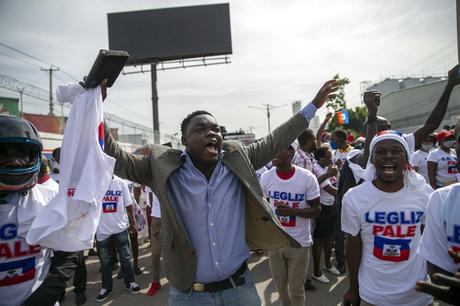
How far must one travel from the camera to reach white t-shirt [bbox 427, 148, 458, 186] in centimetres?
600

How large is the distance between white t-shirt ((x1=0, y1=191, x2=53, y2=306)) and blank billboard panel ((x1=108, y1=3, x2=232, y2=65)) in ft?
68.0

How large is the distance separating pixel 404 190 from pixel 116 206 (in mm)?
4260

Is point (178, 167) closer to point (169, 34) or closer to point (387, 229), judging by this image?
point (387, 229)

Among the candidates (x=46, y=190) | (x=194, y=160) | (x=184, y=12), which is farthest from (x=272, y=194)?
(x=184, y=12)

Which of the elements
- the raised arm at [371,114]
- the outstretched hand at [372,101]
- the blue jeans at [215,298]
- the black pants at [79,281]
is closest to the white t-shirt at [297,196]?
the raised arm at [371,114]

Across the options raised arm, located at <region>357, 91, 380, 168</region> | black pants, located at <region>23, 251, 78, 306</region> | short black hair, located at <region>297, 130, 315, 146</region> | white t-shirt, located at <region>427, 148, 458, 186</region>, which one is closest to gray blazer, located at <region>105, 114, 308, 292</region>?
black pants, located at <region>23, 251, 78, 306</region>

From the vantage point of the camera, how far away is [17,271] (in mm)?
1968

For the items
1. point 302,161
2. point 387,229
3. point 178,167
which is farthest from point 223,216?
point 302,161

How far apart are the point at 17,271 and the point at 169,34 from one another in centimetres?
2190

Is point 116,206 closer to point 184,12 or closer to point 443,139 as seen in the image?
point 443,139

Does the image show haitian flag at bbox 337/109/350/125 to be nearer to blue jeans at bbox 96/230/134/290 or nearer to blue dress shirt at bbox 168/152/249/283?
blue jeans at bbox 96/230/134/290

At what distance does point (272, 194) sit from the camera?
13.5 feet

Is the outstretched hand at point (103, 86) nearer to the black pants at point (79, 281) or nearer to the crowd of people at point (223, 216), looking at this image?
the crowd of people at point (223, 216)

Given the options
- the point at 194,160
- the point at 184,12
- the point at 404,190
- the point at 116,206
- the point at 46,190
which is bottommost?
the point at 116,206
